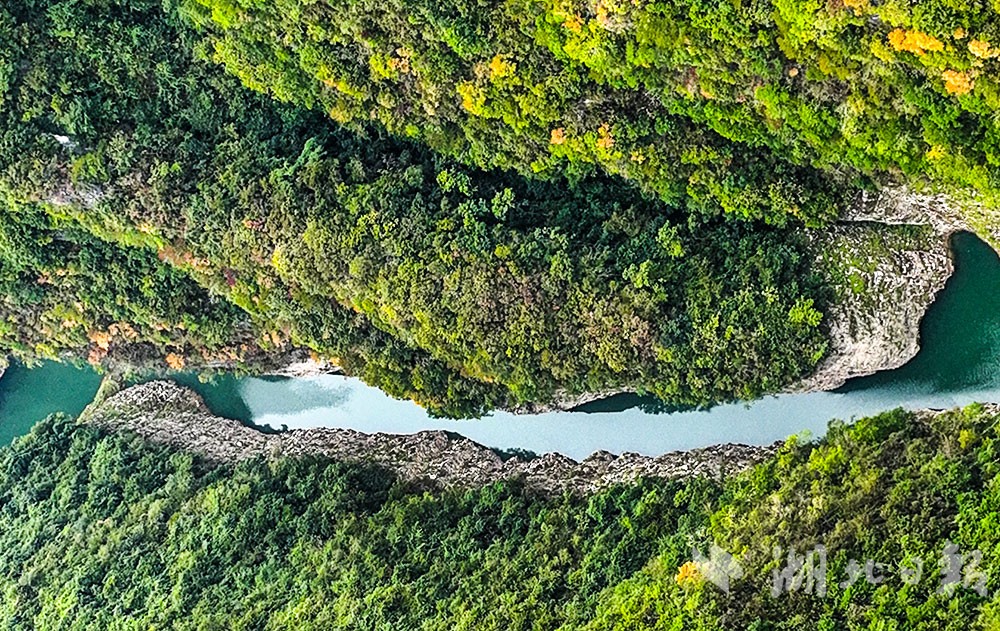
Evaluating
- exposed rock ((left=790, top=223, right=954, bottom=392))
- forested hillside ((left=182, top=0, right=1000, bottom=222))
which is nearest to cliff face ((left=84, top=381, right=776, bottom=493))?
exposed rock ((left=790, top=223, right=954, bottom=392))

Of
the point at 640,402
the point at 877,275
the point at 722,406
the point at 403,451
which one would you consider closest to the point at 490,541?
the point at 403,451

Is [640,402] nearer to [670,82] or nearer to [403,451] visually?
[403,451]

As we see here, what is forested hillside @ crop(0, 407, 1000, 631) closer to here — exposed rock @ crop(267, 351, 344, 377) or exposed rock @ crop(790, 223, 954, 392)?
exposed rock @ crop(790, 223, 954, 392)

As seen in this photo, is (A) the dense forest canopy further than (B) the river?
No

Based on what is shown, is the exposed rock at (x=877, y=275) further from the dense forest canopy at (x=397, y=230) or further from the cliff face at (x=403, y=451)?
the cliff face at (x=403, y=451)

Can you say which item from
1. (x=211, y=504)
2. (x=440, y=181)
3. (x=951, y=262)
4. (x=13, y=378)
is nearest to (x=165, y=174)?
(x=440, y=181)

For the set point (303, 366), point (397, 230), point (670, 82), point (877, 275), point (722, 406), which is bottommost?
point (303, 366)

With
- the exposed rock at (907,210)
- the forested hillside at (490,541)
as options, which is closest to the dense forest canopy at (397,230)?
the exposed rock at (907,210)
